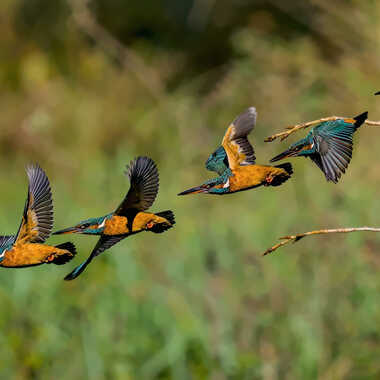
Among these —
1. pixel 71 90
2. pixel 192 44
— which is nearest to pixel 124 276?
pixel 71 90

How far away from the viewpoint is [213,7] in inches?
618

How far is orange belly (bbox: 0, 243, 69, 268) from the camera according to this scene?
730 mm

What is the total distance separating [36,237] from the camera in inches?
30.4

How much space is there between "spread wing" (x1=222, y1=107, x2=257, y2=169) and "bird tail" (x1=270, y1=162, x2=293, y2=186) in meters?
0.03

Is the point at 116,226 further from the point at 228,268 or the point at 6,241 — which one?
the point at 228,268

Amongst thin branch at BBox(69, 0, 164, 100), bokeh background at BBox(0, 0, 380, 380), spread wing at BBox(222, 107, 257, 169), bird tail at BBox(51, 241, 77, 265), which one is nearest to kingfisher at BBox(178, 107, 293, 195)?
spread wing at BBox(222, 107, 257, 169)

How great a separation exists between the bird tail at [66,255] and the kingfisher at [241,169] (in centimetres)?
12

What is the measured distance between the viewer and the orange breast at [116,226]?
2.54ft

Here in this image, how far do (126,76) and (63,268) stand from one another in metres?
8.42

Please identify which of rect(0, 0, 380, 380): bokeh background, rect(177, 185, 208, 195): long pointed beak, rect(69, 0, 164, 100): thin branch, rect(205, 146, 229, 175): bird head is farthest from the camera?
rect(0, 0, 380, 380): bokeh background

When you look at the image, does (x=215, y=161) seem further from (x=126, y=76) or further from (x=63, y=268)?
(x=126, y=76)

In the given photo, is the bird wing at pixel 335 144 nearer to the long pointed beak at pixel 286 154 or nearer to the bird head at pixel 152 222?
the long pointed beak at pixel 286 154

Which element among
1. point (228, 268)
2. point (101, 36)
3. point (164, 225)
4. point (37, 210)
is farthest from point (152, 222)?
point (228, 268)

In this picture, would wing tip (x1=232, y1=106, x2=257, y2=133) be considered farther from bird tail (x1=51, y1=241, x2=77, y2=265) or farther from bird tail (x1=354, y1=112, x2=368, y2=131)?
bird tail (x1=51, y1=241, x2=77, y2=265)
